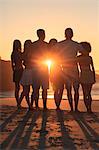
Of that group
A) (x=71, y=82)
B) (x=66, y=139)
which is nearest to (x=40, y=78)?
(x=71, y=82)

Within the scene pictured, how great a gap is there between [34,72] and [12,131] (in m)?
3.74

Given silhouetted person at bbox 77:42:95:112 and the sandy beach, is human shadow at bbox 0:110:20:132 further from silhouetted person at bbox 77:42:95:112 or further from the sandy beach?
silhouetted person at bbox 77:42:95:112

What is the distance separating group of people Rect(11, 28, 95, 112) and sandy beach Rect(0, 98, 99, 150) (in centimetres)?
64

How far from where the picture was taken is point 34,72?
11.9 m

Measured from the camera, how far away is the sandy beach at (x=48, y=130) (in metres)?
6.94

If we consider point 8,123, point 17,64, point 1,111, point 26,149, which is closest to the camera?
point 26,149

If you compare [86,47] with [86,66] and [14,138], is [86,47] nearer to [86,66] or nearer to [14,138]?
[86,66]

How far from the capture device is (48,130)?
8.25 m

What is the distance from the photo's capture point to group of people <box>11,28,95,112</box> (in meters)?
11.5

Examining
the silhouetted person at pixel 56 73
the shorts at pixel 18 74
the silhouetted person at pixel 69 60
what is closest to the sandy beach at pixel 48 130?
the silhouetted person at pixel 56 73

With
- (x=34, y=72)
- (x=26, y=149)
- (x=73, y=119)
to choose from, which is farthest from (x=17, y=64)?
(x=26, y=149)

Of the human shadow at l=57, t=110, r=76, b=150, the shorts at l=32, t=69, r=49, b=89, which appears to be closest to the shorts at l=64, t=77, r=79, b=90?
the shorts at l=32, t=69, r=49, b=89

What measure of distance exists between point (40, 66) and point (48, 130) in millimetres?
3727

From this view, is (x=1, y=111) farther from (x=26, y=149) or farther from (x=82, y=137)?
(x=26, y=149)
